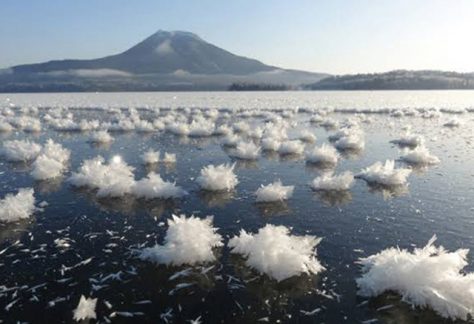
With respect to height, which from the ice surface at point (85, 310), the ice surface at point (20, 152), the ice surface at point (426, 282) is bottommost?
the ice surface at point (20, 152)

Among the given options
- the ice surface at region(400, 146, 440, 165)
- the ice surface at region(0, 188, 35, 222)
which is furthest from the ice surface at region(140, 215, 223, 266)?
the ice surface at region(400, 146, 440, 165)

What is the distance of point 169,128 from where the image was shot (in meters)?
42.8

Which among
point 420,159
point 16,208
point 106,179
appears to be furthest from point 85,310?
point 420,159

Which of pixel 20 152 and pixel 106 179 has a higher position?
pixel 106 179

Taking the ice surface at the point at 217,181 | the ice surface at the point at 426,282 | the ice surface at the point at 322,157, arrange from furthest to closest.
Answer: the ice surface at the point at 322,157
the ice surface at the point at 217,181
the ice surface at the point at 426,282

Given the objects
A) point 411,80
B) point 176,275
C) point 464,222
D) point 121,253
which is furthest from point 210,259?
point 411,80

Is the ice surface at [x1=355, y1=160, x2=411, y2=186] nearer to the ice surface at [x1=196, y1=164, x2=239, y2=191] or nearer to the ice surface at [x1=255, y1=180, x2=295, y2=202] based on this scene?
the ice surface at [x1=255, y1=180, x2=295, y2=202]

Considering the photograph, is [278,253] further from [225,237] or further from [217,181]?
[217,181]

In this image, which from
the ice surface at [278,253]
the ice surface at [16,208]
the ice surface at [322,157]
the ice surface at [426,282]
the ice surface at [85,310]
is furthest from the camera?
the ice surface at [322,157]

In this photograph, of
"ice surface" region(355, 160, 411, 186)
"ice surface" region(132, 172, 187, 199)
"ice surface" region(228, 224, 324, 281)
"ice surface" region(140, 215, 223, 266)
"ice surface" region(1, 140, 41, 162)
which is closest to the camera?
"ice surface" region(228, 224, 324, 281)

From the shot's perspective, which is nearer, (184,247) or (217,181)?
(184,247)

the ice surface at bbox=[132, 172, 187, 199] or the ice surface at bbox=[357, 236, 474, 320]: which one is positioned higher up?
the ice surface at bbox=[357, 236, 474, 320]

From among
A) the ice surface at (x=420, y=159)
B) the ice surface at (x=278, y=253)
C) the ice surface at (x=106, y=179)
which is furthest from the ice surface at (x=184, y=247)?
the ice surface at (x=420, y=159)

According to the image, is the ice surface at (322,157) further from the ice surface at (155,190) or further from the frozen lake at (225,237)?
the ice surface at (155,190)
